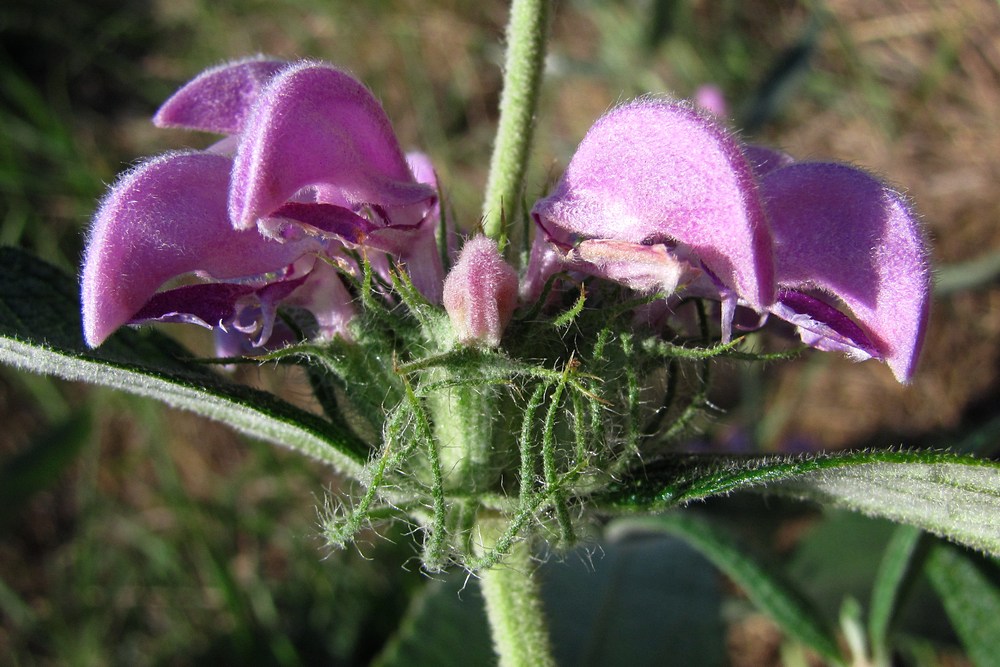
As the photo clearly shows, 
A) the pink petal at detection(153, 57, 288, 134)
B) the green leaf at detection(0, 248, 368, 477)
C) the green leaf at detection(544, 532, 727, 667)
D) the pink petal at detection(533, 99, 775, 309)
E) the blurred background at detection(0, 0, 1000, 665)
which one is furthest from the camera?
the blurred background at detection(0, 0, 1000, 665)

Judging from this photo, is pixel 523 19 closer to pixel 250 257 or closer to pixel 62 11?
pixel 250 257

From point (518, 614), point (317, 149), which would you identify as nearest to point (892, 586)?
point (518, 614)

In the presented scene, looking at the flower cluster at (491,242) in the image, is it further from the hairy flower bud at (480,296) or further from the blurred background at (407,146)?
the blurred background at (407,146)

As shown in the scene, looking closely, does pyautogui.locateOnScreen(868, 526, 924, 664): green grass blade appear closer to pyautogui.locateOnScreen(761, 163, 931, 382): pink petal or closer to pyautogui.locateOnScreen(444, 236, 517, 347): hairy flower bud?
pyautogui.locateOnScreen(761, 163, 931, 382): pink petal

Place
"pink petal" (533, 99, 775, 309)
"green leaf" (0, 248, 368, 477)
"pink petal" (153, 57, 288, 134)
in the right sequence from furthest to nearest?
1. "pink petal" (153, 57, 288, 134)
2. "green leaf" (0, 248, 368, 477)
3. "pink petal" (533, 99, 775, 309)

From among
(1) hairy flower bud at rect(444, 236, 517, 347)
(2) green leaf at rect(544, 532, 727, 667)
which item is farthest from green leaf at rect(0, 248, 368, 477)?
(2) green leaf at rect(544, 532, 727, 667)

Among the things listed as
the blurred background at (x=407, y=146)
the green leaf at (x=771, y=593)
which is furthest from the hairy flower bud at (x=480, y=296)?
the blurred background at (x=407, y=146)
